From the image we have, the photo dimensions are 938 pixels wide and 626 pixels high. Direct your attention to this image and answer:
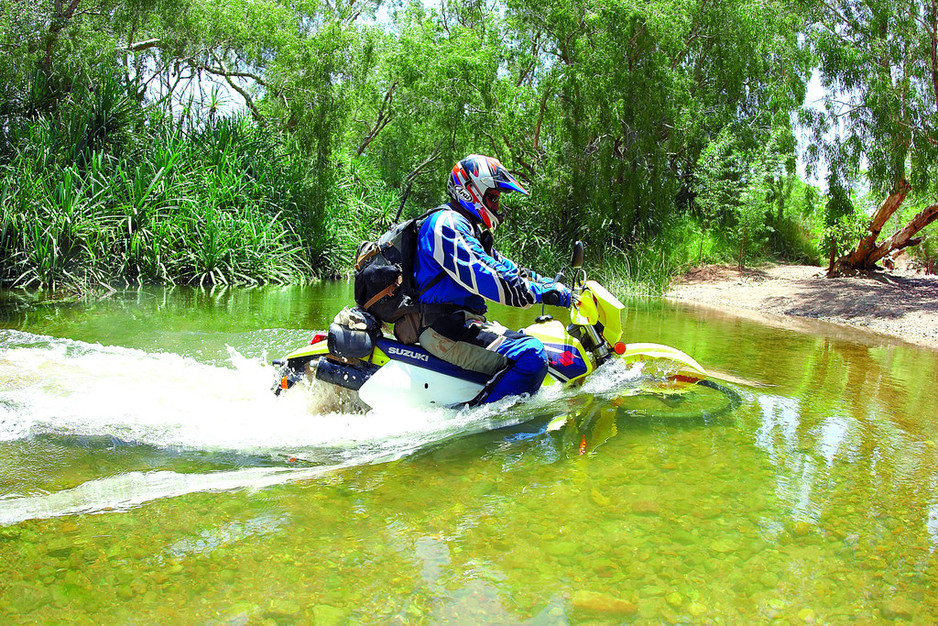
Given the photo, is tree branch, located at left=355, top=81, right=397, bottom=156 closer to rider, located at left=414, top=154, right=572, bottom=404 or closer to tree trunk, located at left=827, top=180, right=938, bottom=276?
tree trunk, located at left=827, top=180, right=938, bottom=276

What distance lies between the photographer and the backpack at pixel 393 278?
4.54 metres

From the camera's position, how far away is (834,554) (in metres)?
3.06

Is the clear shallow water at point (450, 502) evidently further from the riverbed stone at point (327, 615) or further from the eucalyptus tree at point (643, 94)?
the eucalyptus tree at point (643, 94)

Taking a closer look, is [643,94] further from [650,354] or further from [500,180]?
[500,180]

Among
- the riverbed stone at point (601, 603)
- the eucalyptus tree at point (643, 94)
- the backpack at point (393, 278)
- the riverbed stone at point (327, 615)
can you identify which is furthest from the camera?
the eucalyptus tree at point (643, 94)

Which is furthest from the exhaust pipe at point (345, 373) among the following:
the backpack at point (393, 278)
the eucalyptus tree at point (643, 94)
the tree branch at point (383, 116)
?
the tree branch at point (383, 116)

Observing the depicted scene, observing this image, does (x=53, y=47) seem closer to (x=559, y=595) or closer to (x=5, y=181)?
(x=5, y=181)

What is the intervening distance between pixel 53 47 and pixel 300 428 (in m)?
13.6

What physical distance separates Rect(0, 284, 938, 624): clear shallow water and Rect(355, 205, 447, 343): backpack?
25.9 inches

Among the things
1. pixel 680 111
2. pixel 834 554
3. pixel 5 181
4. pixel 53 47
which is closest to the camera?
pixel 834 554

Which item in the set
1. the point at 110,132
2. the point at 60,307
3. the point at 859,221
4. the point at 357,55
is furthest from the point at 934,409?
the point at 357,55

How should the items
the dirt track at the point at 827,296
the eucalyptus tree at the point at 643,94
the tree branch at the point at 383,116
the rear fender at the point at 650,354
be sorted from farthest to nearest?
the tree branch at the point at 383,116 < the eucalyptus tree at the point at 643,94 < the dirt track at the point at 827,296 < the rear fender at the point at 650,354

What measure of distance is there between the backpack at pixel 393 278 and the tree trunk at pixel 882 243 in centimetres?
1248

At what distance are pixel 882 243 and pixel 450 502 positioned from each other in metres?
14.2
